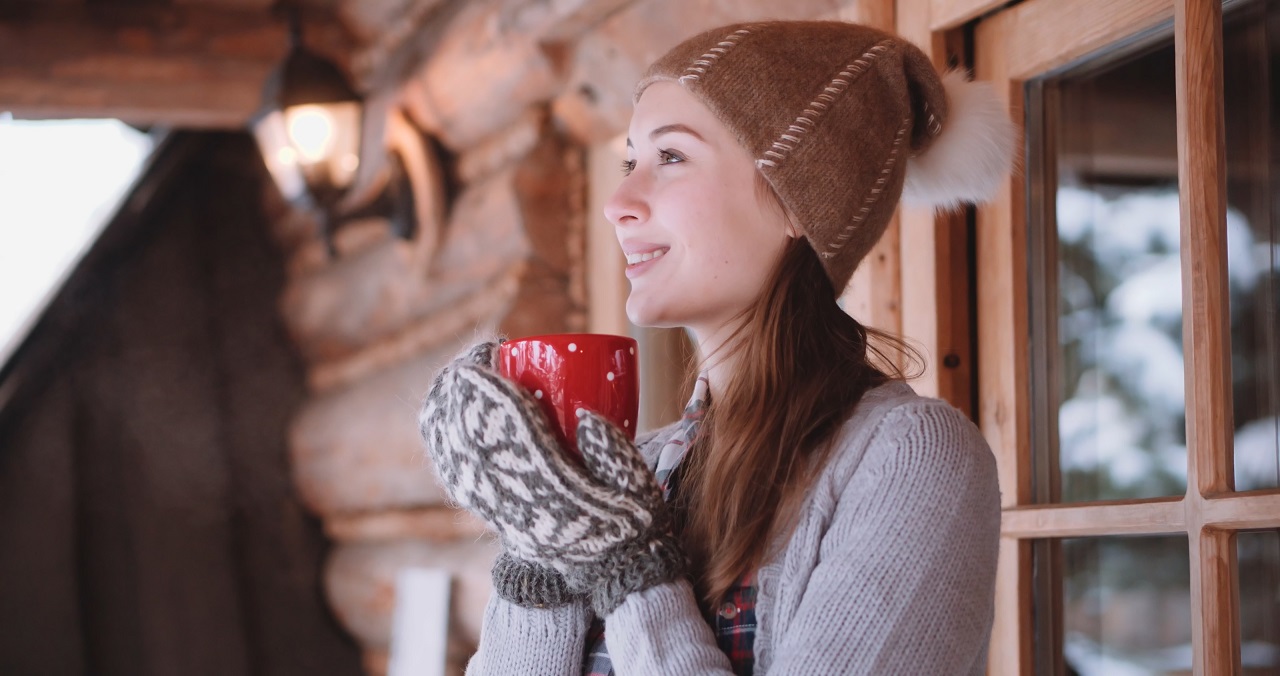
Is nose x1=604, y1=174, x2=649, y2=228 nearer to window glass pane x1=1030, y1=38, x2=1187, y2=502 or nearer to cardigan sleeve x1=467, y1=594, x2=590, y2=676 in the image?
cardigan sleeve x1=467, y1=594, x2=590, y2=676

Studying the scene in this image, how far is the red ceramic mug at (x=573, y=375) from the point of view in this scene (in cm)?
110

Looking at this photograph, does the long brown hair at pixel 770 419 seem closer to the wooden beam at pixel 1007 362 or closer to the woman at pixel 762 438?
the woman at pixel 762 438

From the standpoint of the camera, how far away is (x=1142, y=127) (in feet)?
4.85

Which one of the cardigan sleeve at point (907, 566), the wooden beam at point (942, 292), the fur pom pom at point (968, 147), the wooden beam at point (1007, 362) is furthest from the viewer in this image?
the wooden beam at point (942, 292)

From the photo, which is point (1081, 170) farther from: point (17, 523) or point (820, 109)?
point (17, 523)

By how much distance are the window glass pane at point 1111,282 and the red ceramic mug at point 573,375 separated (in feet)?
2.17

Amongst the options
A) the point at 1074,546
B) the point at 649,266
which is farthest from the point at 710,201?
the point at 1074,546

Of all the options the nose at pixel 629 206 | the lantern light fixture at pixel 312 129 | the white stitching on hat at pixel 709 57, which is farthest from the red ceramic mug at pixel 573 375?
the lantern light fixture at pixel 312 129

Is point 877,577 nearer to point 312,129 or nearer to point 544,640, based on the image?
point 544,640

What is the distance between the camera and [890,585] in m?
0.98

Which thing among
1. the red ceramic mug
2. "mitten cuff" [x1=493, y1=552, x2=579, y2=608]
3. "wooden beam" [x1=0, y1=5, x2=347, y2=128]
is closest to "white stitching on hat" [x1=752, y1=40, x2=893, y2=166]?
the red ceramic mug

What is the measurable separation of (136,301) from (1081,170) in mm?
3136

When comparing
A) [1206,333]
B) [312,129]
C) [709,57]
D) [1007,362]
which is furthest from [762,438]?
[312,129]

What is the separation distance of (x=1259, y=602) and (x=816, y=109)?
67cm
